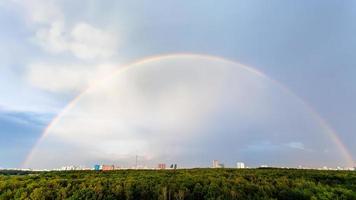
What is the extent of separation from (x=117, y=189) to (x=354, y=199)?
11.6 metres

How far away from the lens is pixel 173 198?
50.6 feet

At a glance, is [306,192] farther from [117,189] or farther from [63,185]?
[63,185]

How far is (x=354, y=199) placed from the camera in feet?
52.1

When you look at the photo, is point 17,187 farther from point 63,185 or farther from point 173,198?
point 173,198

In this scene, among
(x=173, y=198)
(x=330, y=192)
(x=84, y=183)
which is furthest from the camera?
(x=84, y=183)

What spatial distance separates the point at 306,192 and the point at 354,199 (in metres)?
2.29

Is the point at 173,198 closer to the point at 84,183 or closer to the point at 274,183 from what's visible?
the point at 84,183

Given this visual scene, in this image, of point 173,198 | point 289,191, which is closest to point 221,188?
point 173,198

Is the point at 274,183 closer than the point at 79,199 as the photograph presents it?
No

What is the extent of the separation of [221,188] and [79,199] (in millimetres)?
6872

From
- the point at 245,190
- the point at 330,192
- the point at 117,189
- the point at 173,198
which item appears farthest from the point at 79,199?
the point at 330,192

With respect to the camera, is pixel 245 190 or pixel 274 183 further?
pixel 274 183

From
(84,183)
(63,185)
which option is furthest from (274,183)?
(63,185)

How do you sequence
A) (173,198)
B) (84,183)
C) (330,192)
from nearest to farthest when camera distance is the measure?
(173,198)
(330,192)
(84,183)
